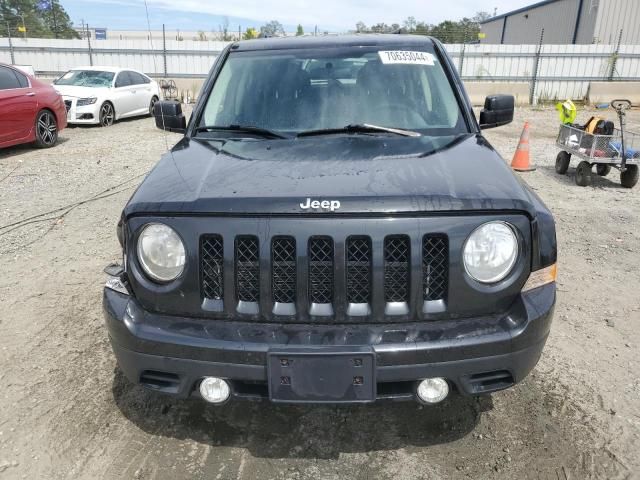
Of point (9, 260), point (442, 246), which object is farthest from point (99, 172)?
point (442, 246)

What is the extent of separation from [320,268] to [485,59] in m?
21.6

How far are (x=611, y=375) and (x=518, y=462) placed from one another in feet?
3.52

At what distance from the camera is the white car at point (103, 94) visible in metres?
13.0

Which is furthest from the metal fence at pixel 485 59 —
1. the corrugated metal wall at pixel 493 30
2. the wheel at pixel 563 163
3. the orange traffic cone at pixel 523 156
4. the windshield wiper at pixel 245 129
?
the corrugated metal wall at pixel 493 30

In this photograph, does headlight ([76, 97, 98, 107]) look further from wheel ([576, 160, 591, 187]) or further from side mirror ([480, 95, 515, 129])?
side mirror ([480, 95, 515, 129])

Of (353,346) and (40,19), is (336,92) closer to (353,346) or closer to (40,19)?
(353,346)

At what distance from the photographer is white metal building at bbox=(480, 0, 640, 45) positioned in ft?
87.0

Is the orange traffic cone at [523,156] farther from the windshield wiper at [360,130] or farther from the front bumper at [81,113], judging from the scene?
the front bumper at [81,113]

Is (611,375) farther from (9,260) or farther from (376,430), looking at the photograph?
Answer: (9,260)

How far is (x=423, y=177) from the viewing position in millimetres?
2264

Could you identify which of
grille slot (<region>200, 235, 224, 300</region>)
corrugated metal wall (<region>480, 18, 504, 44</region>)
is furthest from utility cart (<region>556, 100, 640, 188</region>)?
corrugated metal wall (<region>480, 18, 504, 44</region>)

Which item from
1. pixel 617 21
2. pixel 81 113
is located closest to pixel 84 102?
pixel 81 113

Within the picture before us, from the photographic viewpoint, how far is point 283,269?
2.09m

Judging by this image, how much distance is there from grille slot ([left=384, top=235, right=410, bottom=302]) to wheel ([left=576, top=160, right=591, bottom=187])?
21.9 feet
